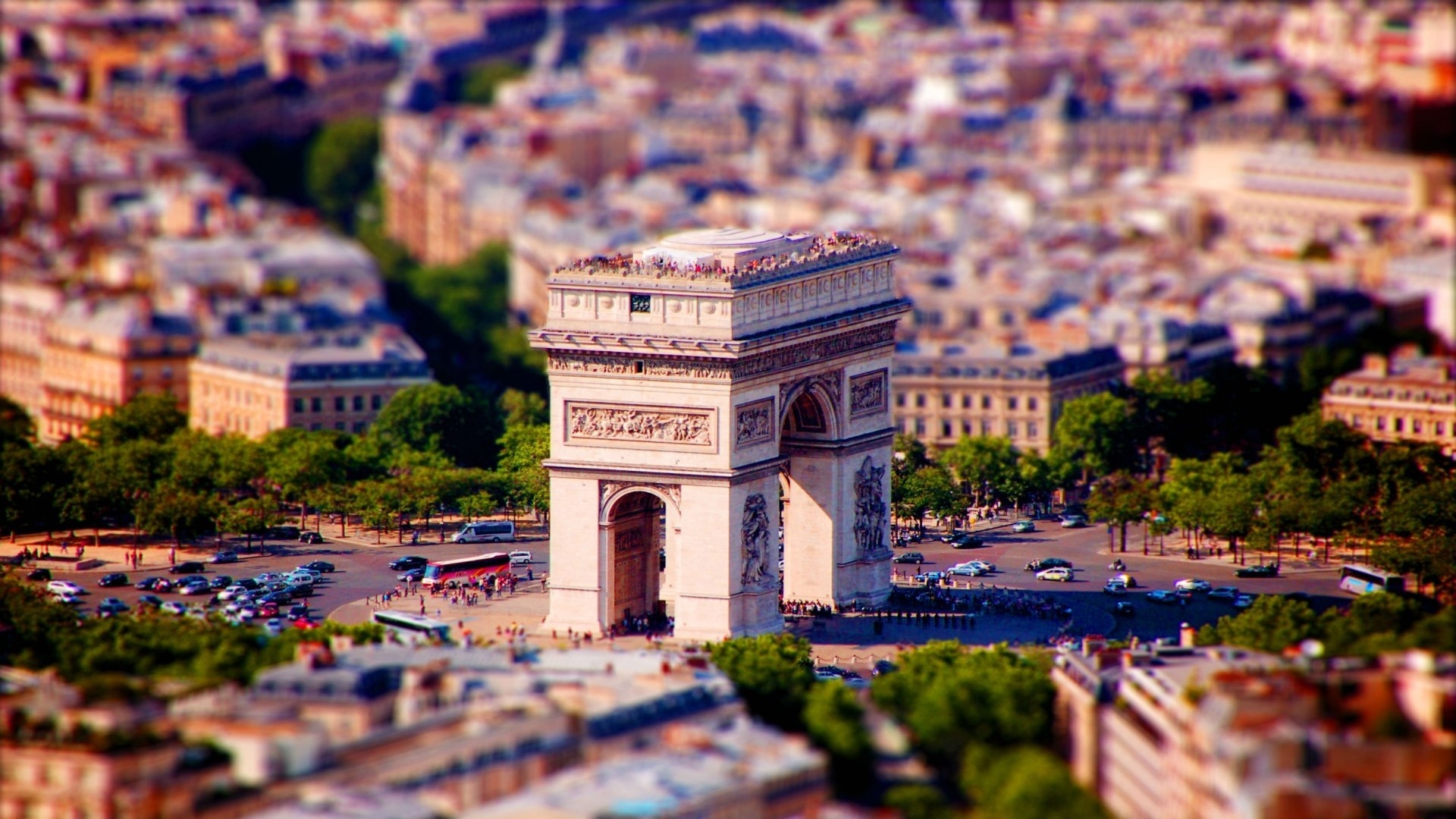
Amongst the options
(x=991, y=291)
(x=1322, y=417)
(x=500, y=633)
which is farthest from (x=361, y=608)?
(x=991, y=291)

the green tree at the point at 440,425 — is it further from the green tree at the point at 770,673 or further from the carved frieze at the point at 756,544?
the green tree at the point at 770,673

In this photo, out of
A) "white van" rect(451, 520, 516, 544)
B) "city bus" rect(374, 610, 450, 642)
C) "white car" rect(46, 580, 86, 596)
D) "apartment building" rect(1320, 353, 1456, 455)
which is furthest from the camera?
"apartment building" rect(1320, 353, 1456, 455)

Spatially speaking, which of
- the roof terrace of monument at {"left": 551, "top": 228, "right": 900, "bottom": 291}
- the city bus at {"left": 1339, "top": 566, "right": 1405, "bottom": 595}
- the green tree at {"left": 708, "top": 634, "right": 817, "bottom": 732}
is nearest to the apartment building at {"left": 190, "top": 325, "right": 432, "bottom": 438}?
the roof terrace of monument at {"left": 551, "top": 228, "right": 900, "bottom": 291}

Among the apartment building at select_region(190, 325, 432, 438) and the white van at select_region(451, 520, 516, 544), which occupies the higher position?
the apartment building at select_region(190, 325, 432, 438)

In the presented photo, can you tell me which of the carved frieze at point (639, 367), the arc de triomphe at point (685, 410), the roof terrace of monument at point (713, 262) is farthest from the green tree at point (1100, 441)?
the carved frieze at point (639, 367)

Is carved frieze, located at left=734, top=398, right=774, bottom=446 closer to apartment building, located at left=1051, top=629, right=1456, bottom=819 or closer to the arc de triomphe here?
the arc de triomphe

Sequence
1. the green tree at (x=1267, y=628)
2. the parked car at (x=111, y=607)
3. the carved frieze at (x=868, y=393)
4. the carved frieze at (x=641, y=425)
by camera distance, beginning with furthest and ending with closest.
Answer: the carved frieze at (x=868, y=393) → the parked car at (x=111, y=607) → the carved frieze at (x=641, y=425) → the green tree at (x=1267, y=628)

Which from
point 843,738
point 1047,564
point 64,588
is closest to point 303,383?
point 64,588
